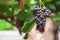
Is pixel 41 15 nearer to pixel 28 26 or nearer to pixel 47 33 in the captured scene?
pixel 28 26

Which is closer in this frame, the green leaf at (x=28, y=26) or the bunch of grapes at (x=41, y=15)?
the bunch of grapes at (x=41, y=15)

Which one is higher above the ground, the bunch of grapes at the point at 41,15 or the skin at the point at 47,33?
the bunch of grapes at the point at 41,15

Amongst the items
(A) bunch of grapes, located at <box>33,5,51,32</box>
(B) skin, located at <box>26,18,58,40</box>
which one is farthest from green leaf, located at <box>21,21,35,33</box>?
(A) bunch of grapes, located at <box>33,5,51,32</box>

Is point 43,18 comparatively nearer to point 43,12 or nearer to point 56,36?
point 43,12

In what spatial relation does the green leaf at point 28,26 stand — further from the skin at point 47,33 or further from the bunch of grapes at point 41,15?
the bunch of grapes at point 41,15

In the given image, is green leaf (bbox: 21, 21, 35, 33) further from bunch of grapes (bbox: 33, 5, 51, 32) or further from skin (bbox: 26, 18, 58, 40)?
bunch of grapes (bbox: 33, 5, 51, 32)

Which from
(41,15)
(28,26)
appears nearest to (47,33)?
(28,26)

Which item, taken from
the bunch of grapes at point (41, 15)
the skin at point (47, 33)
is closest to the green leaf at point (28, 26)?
the skin at point (47, 33)

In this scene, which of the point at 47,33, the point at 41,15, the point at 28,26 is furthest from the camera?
the point at 47,33

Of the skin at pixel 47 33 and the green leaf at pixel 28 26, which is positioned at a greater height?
the green leaf at pixel 28 26

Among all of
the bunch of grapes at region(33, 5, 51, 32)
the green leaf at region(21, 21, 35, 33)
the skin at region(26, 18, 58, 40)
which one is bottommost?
the skin at region(26, 18, 58, 40)

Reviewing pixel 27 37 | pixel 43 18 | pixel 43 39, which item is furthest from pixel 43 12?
pixel 27 37

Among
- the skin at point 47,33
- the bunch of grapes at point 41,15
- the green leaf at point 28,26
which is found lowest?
the skin at point 47,33
